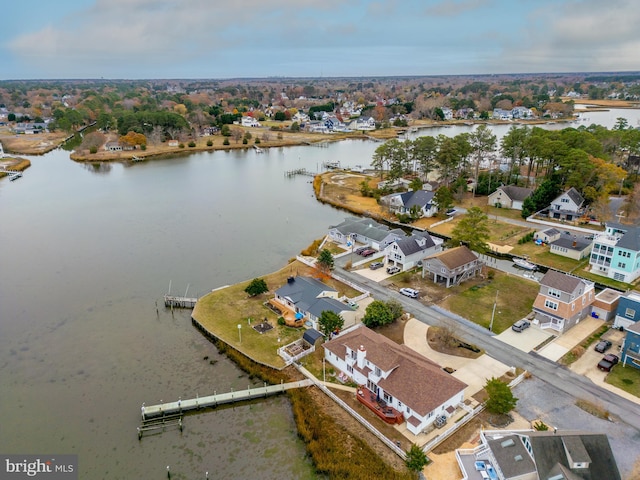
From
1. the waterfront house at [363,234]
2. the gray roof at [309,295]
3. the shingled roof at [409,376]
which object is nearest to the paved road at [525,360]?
the gray roof at [309,295]

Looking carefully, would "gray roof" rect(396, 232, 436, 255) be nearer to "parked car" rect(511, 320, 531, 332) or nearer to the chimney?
"parked car" rect(511, 320, 531, 332)

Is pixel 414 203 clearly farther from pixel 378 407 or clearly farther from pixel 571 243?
pixel 378 407

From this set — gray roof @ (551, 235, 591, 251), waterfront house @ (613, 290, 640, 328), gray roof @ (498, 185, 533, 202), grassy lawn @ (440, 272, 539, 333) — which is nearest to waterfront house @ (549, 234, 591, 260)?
gray roof @ (551, 235, 591, 251)

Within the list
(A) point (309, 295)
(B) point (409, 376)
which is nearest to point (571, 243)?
(A) point (309, 295)

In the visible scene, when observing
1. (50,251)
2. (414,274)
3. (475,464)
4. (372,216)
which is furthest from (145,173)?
(475,464)

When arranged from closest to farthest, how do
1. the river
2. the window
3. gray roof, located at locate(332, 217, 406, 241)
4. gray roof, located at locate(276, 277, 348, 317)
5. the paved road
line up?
the river → the paved road → the window → gray roof, located at locate(276, 277, 348, 317) → gray roof, located at locate(332, 217, 406, 241)

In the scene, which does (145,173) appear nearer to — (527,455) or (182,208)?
(182,208)
